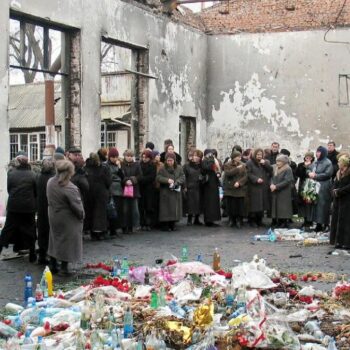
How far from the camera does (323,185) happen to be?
13.9 metres

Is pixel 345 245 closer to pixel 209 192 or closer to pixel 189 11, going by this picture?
pixel 209 192

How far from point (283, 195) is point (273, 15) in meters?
10.2

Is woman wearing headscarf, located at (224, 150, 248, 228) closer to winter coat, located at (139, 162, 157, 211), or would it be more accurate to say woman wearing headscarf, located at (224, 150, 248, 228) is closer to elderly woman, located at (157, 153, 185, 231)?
elderly woman, located at (157, 153, 185, 231)

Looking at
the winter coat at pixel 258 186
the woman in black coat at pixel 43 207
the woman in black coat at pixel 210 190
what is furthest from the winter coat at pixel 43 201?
the winter coat at pixel 258 186

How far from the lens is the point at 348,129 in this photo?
2150 centimetres

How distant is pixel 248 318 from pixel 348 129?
16.5 metres

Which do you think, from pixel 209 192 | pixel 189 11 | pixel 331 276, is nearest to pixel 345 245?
pixel 331 276

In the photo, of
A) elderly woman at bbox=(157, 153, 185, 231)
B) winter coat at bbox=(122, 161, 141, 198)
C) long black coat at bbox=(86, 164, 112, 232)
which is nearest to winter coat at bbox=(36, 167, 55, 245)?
long black coat at bbox=(86, 164, 112, 232)

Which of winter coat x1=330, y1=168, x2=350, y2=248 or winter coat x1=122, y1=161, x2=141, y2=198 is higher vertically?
winter coat x1=122, y1=161, x2=141, y2=198

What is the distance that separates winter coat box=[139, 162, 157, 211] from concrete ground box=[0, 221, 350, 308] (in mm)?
719

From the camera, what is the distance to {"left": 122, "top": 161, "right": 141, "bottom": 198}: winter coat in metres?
13.7

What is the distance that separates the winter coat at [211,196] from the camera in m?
15.1

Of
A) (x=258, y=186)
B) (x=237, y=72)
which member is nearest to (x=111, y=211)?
(x=258, y=186)

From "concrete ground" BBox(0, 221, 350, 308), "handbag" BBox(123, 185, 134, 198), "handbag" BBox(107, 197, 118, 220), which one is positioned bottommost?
"concrete ground" BBox(0, 221, 350, 308)
